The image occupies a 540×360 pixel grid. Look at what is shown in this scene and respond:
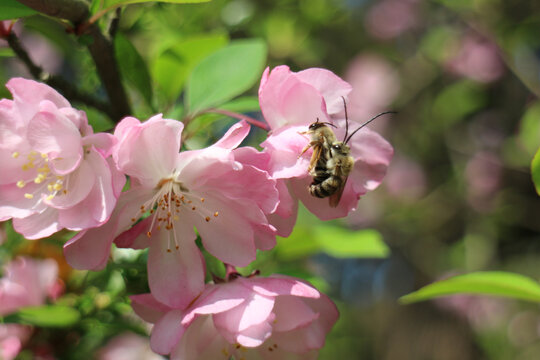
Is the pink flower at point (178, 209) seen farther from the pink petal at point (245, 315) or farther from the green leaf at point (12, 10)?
the green leaf at point (12, 10)

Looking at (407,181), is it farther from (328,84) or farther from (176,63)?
(328,84)

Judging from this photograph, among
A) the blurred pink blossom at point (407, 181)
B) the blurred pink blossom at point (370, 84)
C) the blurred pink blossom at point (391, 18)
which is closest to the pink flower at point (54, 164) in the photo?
the blurred pink blossom at point (407, 181)

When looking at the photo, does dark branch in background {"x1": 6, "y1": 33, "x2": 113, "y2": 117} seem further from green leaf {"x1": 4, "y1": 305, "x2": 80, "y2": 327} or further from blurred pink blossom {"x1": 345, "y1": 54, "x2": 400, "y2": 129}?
blurred pink blossom {"x1": 345, "y1": 54, "x2": 400, "y2": 129}

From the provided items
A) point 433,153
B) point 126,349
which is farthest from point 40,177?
point 433,153

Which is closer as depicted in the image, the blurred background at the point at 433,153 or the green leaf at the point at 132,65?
the green leaf at the point at 132,65

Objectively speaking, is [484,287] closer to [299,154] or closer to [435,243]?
[299,154]

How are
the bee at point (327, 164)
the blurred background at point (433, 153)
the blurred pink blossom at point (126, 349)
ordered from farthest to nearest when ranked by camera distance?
the blurred background at point (433, 153) < the blurred pink blossom at point (126, 349) < the bee at point (327, 164)

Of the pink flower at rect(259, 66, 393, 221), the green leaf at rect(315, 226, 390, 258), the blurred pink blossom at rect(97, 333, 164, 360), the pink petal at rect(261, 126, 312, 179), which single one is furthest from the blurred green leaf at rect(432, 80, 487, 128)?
the pink petal at rect(261, 126, 312, 179)
